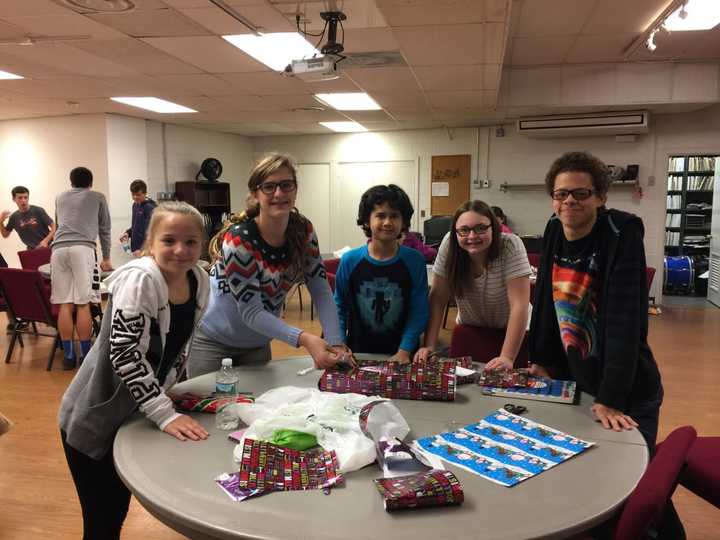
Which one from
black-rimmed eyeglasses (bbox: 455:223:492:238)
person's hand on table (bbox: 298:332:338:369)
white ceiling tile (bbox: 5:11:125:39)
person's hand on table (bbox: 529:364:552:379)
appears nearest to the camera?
person's hand on table (bbox: 298:332:338:369)

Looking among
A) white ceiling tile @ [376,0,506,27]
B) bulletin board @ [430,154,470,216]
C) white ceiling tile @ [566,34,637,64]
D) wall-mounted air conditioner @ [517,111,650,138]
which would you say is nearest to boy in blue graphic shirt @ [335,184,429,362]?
white ceiling tile @ [376,0,506,27]

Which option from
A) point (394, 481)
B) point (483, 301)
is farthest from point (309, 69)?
point (394, 481)

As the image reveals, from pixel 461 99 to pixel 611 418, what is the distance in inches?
218

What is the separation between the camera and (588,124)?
7148 mm

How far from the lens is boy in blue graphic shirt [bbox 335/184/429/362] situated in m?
2.18

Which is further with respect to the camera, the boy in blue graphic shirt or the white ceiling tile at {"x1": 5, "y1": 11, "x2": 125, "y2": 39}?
the white ceiling tile at {"x1": 5, "y1": 11, "x2": 125, "y2": 39}

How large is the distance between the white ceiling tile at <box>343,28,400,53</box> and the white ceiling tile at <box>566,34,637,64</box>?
193cm

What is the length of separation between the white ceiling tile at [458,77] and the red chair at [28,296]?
379cm

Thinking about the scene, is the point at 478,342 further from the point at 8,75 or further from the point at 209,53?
the point at 8,75

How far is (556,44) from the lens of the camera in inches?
205

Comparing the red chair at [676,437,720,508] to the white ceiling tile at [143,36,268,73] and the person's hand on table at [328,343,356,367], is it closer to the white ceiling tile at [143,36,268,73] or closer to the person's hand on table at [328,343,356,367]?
the person's hand on table at [328,343,356,367]

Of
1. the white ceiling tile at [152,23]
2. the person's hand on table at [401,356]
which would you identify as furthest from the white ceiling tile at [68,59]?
the person's hand on table at [401,356]

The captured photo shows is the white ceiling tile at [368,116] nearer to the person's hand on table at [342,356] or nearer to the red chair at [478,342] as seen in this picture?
the red chair at [478,342]

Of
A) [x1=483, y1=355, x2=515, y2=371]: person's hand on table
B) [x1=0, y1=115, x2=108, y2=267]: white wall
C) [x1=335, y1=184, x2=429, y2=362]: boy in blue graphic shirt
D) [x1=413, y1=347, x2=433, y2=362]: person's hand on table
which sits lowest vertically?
[x1=483, y1=355, x2=515, y2=371]: person's hand on table
